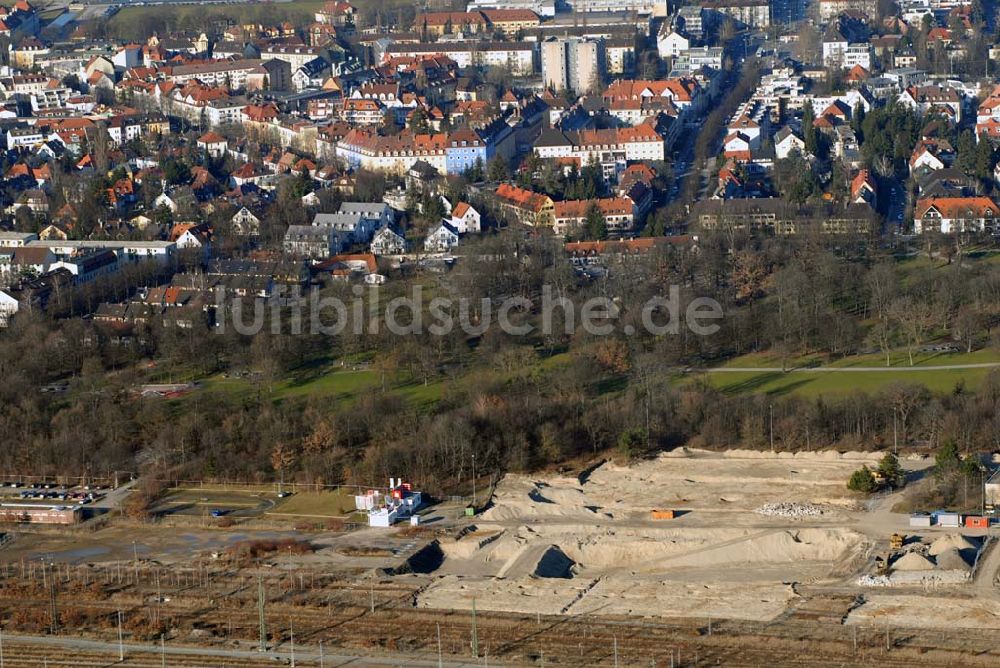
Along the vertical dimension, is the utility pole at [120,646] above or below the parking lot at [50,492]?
above

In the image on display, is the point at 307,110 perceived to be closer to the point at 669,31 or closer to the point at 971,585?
the point at 669,31

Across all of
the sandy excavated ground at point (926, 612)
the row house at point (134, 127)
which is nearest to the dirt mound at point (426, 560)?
the sandy excavated ground at point (926, 612)

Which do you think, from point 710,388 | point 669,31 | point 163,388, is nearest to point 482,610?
point 710,388

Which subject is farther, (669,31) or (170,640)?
(669,31)

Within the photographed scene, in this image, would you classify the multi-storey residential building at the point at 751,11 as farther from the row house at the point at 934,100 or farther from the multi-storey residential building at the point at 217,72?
the multi-storey residential building at the point at 217,72

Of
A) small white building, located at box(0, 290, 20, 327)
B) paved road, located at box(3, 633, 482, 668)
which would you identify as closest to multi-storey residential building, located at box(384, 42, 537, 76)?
small white building, located at box(0, 290, 20, 327)
